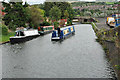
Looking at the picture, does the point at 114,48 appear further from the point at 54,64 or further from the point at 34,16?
the point at 34,16

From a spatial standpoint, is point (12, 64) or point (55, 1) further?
point (55, 1)

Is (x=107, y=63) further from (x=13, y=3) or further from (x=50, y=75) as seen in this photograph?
(x=13, y=3)

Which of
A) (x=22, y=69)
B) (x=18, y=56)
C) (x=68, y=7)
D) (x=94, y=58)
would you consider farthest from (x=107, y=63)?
(x=68, y=7)

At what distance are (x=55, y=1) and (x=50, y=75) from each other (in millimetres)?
90293

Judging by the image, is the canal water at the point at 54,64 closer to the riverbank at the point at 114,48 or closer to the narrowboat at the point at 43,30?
the riverbank at the point at 114,48

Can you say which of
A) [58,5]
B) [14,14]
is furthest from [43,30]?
[58,5]

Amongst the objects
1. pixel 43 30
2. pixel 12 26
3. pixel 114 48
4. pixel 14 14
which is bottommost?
pixel 43 30

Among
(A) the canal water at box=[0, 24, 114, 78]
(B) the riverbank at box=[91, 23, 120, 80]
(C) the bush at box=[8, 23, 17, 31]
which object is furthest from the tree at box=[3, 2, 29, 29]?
(B) the riverbank at box=[91, 23, 120, 80]

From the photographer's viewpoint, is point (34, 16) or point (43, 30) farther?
point (34, 16)

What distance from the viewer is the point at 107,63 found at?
27844 millimetres

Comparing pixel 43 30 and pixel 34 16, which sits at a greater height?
pixel 34 16

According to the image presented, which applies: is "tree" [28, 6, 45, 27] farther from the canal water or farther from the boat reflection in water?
the canal water

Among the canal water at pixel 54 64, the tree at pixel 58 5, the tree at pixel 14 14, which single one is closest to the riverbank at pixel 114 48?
the canal water at pixel 54 64

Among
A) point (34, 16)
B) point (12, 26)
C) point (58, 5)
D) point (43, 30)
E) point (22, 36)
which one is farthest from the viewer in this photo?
point (58, 5)
